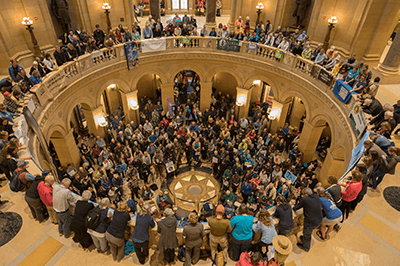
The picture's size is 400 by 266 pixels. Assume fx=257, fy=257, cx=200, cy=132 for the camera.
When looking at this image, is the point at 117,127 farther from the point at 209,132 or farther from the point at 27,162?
the point at 27,162

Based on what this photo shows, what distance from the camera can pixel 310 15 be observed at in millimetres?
18578

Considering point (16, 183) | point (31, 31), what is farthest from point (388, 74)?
point (31, 31)

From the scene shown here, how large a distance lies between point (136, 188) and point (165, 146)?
3.05 metres

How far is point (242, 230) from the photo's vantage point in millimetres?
5953

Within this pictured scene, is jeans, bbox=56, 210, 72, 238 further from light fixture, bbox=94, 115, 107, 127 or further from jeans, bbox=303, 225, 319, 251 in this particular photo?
light fixture, bbox=94, 115, 107, 127

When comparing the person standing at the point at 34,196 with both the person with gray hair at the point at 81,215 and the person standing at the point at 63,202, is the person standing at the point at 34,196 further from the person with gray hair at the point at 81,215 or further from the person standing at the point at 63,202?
the person with gray hair at the point at 81,215

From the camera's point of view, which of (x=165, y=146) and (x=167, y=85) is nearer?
(x=165, y=146)

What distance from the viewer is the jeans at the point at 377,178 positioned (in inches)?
311

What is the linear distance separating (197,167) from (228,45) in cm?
870

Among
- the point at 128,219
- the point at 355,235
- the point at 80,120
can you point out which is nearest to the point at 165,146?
the point at 80,120

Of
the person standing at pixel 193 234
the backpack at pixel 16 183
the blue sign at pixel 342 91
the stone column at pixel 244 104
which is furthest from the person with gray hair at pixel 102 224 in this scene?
the stone column at pixel 244 104

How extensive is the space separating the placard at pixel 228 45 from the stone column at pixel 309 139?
6.83 m

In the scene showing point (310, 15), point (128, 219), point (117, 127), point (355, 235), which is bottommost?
point (117, 127)

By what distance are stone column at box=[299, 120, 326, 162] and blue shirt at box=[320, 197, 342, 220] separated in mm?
10053
